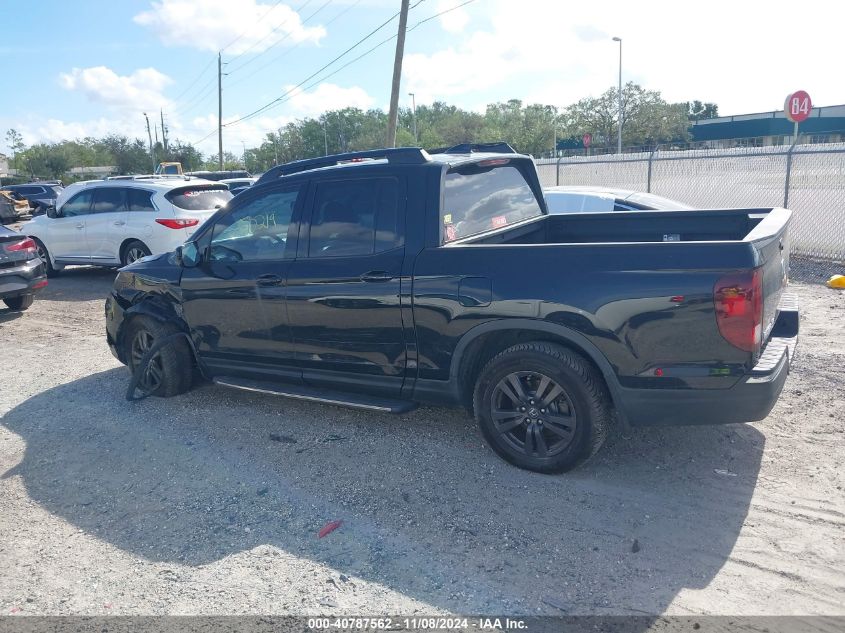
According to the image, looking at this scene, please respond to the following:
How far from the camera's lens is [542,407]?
429 cm

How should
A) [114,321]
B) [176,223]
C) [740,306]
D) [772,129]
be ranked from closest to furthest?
[740,306], [114,321], [176,223], [772,129]

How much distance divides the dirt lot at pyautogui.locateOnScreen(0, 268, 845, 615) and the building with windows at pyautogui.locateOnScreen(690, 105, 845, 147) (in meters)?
51.6

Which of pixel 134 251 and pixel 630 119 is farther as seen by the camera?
pixel 630 119

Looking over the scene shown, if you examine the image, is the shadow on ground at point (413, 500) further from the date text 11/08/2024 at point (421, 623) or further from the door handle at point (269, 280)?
the door handle at point (269, 280)

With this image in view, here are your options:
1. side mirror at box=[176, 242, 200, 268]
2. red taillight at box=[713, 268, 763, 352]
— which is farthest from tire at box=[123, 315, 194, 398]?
red taillight at box=[713, 268, 763, 352]

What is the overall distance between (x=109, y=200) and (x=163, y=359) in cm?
793

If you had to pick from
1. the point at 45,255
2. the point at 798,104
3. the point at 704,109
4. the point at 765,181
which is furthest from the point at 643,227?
the point at 704,109

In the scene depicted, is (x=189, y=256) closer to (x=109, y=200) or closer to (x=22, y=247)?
(x=22, y=247)

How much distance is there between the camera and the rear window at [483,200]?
480 centimetres

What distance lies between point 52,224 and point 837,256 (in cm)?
1402

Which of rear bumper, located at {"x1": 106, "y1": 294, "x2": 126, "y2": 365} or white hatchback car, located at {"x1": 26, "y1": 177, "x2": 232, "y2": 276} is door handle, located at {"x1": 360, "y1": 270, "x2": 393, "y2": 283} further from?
white hatchback car, located at {"x1": 26, "y1": 177, "x2": 232, "y2": 276}

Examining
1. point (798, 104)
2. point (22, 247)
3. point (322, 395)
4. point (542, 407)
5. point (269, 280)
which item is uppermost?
point (798, 104)

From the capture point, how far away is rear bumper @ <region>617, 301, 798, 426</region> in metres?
3.73

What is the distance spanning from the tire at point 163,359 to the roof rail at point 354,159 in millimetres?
1641
